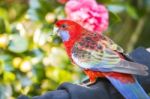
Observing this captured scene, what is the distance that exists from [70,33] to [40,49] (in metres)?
0.78

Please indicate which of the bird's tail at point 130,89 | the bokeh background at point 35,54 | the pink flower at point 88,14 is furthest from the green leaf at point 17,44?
the bird's tail at point 130,89

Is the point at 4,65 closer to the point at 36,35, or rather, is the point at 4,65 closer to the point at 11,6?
the point at 36,35

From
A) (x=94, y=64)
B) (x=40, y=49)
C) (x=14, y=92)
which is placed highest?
(x=94, y=64)

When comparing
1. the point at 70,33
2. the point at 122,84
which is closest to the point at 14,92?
the point at 70,33

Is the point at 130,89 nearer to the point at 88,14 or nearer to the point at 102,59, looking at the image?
the point at 102,59

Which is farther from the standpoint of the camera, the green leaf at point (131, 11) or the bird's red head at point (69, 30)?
the green leaf at point (131, 11)

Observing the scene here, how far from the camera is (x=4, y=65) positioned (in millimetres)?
2238

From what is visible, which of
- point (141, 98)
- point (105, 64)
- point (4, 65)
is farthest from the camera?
point (4, 65)

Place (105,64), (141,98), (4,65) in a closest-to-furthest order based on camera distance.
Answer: (141,98)
(105,64)
(4,65)

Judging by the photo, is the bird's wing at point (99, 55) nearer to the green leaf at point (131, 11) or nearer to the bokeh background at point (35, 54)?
the bokeh background at point (35, 54)

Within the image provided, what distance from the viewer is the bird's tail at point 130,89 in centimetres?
136

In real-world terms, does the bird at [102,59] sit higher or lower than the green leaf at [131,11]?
higher

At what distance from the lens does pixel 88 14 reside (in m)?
2.06

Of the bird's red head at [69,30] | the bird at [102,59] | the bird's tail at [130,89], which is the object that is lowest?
the bird's tail at [130,89]
